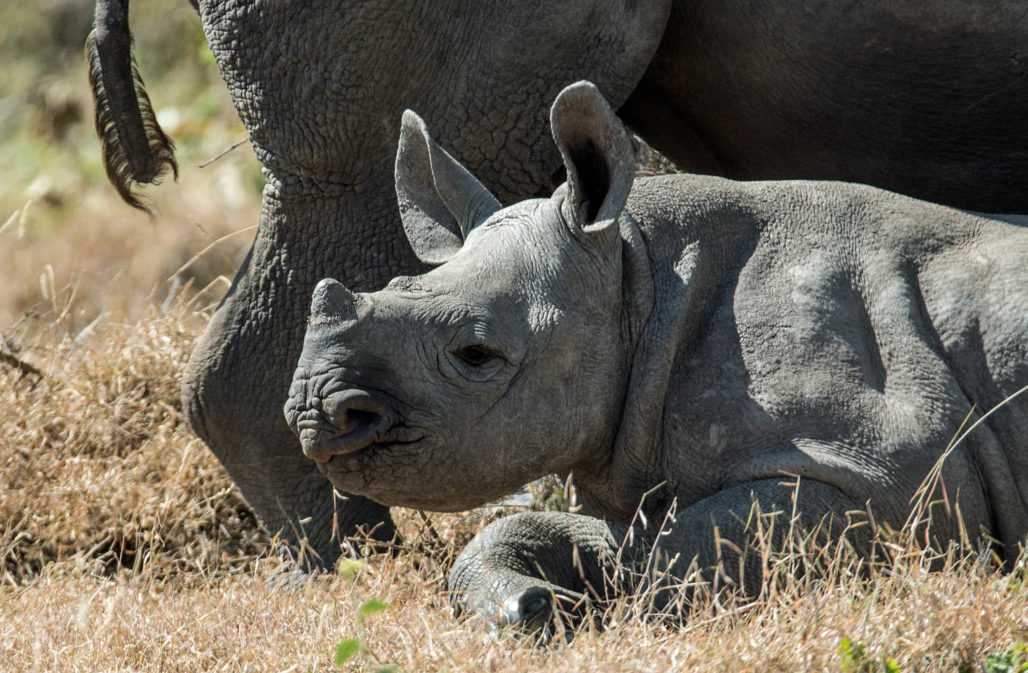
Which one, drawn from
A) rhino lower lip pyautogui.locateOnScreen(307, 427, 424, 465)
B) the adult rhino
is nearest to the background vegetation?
rhino lower lip pyautogui.locateOnScreen(307, 427, 424, 465)

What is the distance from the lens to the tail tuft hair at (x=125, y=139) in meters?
5.13

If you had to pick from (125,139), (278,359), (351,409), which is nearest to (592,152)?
(351,409)

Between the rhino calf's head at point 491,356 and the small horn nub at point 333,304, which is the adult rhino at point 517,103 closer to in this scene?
the rhino calf's head at point 491,356

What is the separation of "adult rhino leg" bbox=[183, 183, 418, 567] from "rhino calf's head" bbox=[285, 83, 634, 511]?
0.79 m

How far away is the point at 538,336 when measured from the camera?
3666mm

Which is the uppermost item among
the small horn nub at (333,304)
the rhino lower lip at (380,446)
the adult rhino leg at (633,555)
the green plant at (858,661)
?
the small horn nub at (333,304)

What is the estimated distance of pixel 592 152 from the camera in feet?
12.4

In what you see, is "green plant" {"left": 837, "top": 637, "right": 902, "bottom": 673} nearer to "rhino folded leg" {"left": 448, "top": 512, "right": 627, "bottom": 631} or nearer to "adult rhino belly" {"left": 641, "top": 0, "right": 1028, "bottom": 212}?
"rhino folded leg" {"left": 448, "top": 512, "right": 627, "bottom": 631}

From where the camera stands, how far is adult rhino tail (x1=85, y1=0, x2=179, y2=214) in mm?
5102

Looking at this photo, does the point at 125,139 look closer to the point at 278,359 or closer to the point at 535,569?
the point at 278,359

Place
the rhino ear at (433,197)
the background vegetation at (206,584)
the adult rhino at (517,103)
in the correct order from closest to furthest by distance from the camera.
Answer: the background vegetation at (206,584)
the rhino ear at (433,197)
the adult rhino at (517,103)

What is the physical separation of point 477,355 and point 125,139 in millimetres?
1866

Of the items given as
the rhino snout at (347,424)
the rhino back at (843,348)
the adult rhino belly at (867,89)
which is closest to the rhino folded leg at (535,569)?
the rhino back at (843,348)

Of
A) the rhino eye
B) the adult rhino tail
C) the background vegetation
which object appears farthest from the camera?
the adult rhino tail
